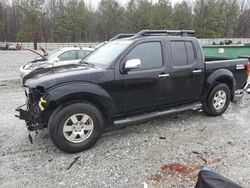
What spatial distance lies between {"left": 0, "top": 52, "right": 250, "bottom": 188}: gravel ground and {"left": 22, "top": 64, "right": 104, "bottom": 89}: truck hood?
113cm

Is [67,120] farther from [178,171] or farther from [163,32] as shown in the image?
[163,32]

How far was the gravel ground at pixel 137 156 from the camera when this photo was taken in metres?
3.28

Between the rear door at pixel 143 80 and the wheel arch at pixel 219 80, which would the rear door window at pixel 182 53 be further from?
the wheel arch at pixel 219 80

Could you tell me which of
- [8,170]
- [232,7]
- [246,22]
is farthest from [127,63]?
[246,22]

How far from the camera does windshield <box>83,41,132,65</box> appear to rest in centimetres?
432

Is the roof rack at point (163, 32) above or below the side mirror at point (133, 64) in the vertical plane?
above

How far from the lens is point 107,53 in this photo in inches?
182

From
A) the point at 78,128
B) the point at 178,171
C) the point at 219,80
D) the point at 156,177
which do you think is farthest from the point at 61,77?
the point at 219,80

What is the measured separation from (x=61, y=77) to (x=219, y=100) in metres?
3.64

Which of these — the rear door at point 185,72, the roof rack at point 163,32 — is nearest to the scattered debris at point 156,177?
the rear door at point 185,72

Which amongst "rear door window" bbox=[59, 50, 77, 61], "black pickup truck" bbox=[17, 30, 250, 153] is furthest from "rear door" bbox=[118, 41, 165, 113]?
"rear door window" bbox=[59, 50, 77, 61]

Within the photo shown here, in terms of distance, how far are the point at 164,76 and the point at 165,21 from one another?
192 ft

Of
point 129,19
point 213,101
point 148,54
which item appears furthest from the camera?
point 129,19

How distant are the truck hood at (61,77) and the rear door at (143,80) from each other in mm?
456
